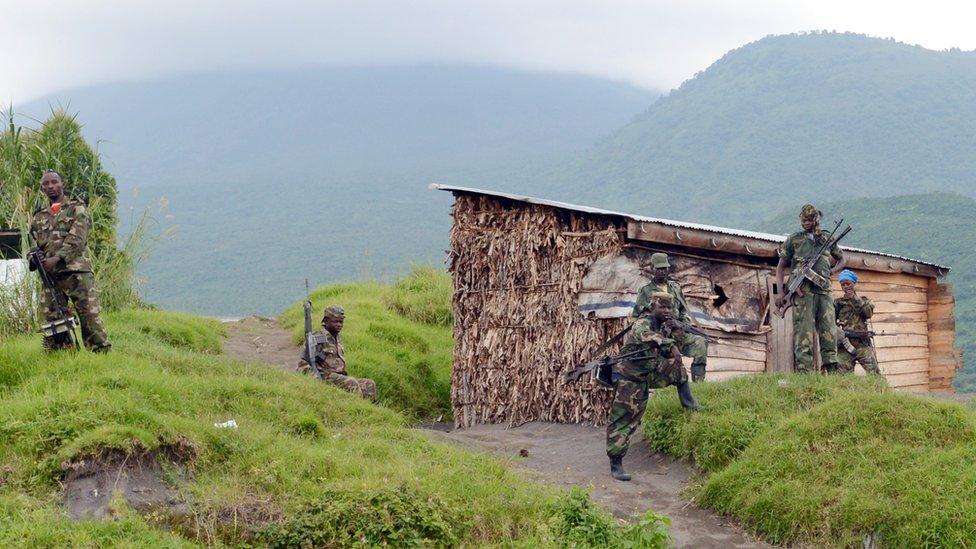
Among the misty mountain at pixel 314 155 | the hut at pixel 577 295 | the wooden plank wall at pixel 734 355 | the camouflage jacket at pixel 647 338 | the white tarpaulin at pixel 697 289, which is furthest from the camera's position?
Answer: the misty mountain at pixel 314 155

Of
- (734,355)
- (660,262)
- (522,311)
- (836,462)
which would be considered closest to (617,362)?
(660,262)

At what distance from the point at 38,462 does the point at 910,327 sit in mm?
12735

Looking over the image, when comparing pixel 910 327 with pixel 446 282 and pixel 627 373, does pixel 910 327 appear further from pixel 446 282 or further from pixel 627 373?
pixel 446 282

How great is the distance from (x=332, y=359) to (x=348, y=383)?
1.64 ft

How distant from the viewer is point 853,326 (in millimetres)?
12727

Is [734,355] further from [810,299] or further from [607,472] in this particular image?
[607,472]

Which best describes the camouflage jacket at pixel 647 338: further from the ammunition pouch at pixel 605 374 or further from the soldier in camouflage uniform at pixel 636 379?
the ammunition pouch at pixel 605 374

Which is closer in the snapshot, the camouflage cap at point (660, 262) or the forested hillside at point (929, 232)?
the camouflage cap at point (660, 262)

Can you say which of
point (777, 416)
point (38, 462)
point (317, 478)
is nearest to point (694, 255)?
point (777, 416)

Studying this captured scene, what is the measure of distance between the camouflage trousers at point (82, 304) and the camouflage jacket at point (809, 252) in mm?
7663

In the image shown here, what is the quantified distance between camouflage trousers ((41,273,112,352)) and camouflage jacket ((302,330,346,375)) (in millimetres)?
2936

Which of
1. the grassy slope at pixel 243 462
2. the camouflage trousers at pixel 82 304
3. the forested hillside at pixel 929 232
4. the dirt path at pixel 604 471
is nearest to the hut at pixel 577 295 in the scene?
the dirt path at pixel 604 471

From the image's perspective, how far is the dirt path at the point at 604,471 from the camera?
809cm

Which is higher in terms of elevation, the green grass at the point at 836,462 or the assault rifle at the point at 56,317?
the assault rifle at the point at 56,317
